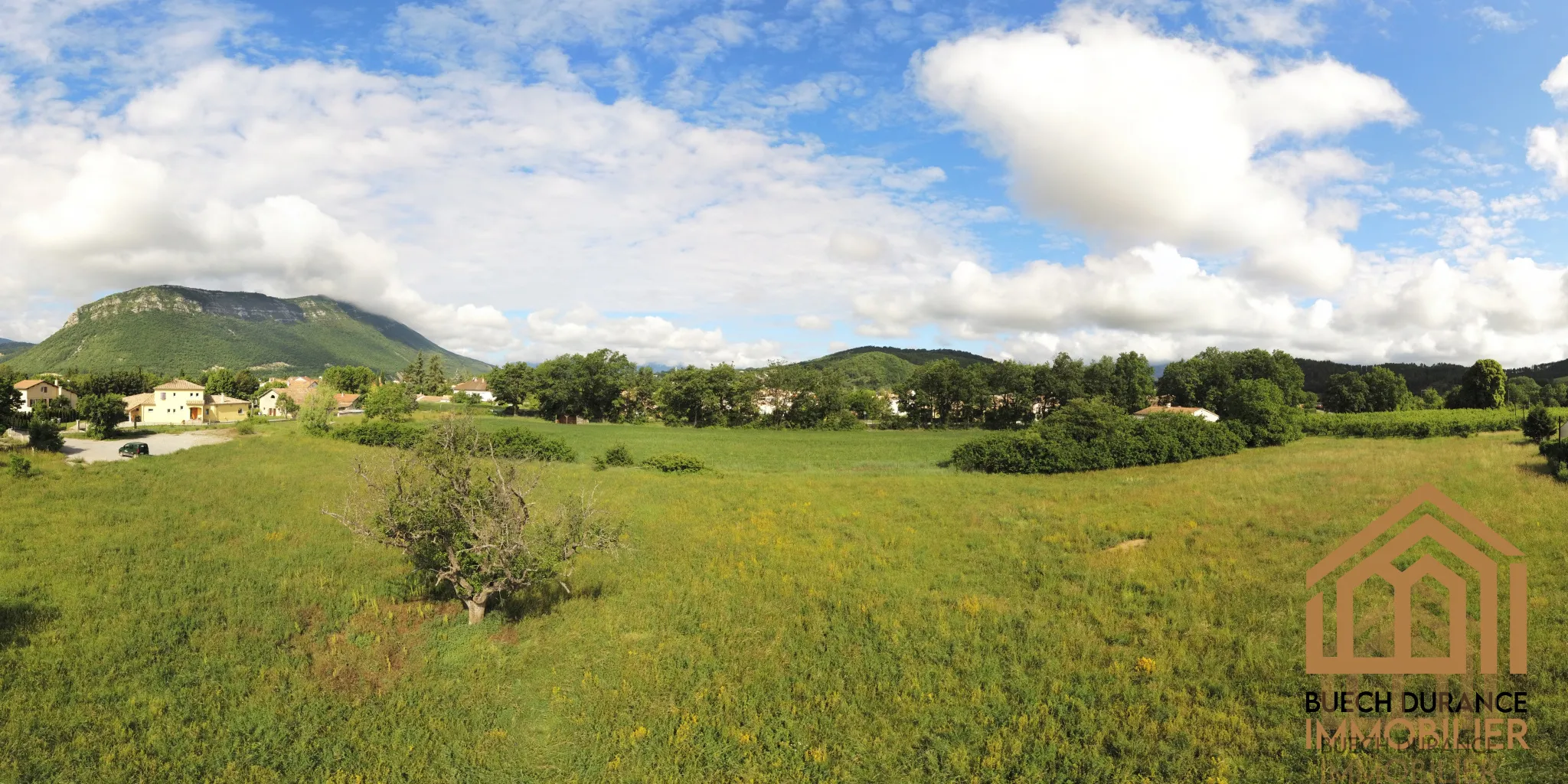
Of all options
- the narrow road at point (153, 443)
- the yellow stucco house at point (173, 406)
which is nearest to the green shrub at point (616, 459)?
the narrow road at point (153, 443)

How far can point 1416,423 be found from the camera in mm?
52812

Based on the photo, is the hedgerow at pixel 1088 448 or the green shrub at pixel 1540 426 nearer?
the green shrub at pixel 1540 426

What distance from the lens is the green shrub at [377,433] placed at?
50803 mm

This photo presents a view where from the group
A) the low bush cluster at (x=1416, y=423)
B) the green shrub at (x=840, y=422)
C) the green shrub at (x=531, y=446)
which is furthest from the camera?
the green shrub at (x=840, y=422)

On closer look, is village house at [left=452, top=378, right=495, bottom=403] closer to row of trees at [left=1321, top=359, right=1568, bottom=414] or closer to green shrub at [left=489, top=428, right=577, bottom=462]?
green shrub at [left=489, top=428, right=577, bottom=462]

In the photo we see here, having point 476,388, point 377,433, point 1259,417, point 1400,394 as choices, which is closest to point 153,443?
point 377,433

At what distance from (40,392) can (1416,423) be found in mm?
169917

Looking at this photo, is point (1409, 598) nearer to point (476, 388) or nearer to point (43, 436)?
point (43, 436)

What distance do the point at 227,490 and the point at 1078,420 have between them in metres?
47.9

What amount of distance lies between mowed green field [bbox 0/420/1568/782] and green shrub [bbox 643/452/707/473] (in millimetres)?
16439

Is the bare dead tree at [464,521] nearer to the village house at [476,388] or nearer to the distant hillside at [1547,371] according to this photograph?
the village house at [476,388]

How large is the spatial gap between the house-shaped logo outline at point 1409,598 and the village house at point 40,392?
131m

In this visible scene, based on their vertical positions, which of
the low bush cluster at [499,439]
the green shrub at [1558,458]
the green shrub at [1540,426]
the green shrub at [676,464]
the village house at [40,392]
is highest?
the village house at [40,392]

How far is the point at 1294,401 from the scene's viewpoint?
314 feet
